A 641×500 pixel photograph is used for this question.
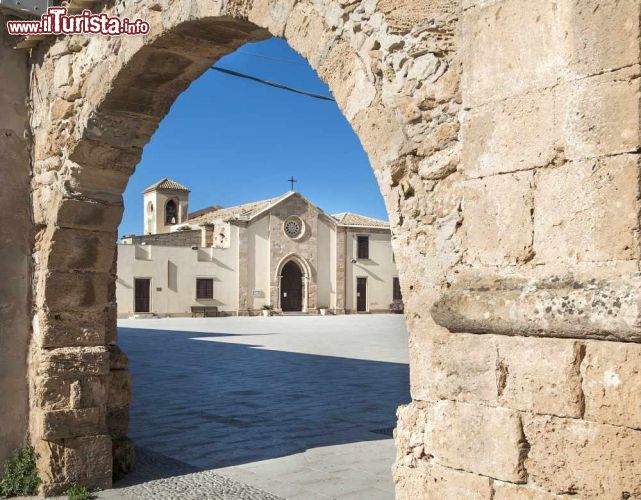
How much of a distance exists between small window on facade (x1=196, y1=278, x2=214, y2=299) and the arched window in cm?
803

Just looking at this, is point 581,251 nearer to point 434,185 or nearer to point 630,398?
point 630,398

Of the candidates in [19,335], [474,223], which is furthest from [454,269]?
[19,335]

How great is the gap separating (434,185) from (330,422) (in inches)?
192

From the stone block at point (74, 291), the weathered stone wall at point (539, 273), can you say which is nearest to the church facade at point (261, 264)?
the stone block at point (74, 291)

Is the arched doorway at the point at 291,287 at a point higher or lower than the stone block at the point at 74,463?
higher

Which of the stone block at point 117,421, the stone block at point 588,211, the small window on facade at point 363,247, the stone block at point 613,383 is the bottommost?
the stone block at point 117,421

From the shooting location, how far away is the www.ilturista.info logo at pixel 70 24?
4301 mm

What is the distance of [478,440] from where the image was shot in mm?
2227

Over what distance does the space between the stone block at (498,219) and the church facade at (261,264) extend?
92.5ft

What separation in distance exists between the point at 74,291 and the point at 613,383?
3978mm

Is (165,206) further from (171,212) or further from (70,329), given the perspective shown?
(70,329)

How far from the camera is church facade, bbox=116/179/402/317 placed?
3041 cm

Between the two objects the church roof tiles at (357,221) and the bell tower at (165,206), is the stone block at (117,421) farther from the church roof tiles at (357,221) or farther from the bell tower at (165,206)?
the bell tower at (165,206)

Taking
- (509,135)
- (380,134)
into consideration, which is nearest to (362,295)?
(380,134)
